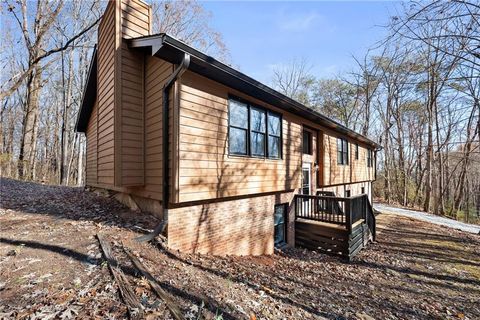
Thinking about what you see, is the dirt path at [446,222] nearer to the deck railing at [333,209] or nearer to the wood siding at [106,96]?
the deck railing at [333,209]

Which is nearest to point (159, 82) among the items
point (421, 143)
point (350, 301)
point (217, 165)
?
point (217, 165)

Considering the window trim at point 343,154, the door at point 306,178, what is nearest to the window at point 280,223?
the door at point 306,178

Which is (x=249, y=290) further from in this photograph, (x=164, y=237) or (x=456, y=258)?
(x=456, y=258)

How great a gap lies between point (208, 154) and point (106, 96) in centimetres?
330

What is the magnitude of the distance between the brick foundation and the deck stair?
1.76 ft

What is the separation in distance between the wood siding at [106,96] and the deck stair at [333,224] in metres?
6.19

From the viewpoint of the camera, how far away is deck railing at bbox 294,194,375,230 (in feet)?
23.5

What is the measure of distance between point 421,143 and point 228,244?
2744cm

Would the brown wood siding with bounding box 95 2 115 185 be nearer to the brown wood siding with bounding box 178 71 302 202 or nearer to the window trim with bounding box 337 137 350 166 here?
the brown wood siding with bounding box 178 71 302 202

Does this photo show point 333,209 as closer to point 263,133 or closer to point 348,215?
point 348,215

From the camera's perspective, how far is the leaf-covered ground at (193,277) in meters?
2.70

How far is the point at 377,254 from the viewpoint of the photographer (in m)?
7.83

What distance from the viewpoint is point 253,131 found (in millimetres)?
6750

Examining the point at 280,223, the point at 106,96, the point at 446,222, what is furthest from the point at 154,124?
the point at 446,222
